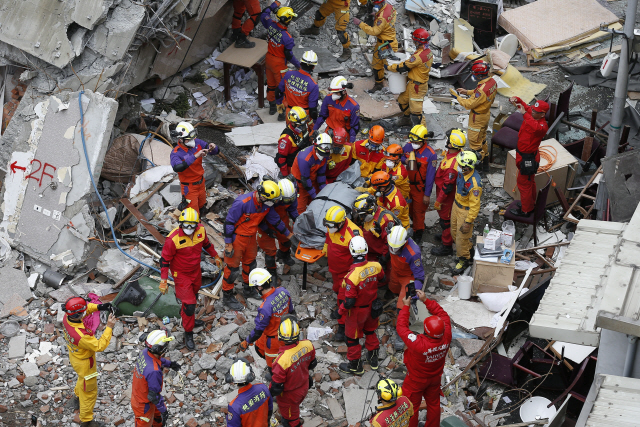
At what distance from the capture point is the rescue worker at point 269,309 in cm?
705

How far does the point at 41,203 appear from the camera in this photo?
9641 mm

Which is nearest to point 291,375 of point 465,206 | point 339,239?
point 339,239

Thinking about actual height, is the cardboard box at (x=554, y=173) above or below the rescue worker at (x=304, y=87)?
below

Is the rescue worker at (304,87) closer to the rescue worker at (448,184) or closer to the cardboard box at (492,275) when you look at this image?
the rescue worker at (448,184)

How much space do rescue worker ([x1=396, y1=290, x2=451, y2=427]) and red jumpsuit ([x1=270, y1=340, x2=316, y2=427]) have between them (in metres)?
1.05

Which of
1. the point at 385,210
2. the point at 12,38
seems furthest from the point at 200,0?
the point at 385,210

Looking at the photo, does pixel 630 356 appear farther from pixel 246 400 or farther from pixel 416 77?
pixel 416 77

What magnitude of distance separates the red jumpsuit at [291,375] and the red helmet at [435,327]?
1246mm

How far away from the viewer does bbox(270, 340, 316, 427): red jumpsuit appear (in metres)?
6.37

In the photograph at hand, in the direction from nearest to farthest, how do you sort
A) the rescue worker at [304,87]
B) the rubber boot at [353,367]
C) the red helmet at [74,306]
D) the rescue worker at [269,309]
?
the red helmet at [74,306]
the rescue worker at [269,309]
the rubber boot at [353,367]
the rescue worker at [304,87]

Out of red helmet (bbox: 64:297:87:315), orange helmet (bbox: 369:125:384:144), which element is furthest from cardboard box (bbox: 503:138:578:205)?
red helmet (bbox: 64:297:87:315)

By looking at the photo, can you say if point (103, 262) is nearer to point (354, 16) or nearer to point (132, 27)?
point (132, 27)

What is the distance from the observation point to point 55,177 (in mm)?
9633

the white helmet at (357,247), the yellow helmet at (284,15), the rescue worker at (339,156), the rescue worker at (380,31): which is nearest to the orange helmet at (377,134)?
the rescue worker at (339,156)
